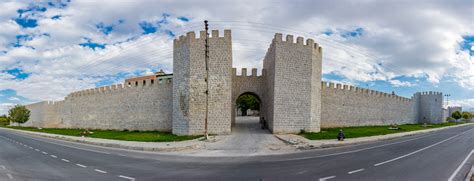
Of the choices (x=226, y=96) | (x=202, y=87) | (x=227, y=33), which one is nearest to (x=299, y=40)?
(x=227, y=33)

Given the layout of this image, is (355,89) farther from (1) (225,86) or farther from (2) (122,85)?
(2) (122,85)

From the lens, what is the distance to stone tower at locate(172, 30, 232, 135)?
2261 cm

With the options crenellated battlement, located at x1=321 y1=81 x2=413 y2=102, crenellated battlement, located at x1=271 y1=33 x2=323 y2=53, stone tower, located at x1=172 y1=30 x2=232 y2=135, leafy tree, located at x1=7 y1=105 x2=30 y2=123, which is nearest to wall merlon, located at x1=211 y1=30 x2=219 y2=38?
stone tower, located at x1=172 y1=30 x2=232 y2=135

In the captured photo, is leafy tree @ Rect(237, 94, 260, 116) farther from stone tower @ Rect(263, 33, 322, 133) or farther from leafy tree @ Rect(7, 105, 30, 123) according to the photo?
leafy tree @ Rect(7, 105, 30, 123)

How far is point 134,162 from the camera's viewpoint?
11609mm

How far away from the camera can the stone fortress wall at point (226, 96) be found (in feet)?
74.8

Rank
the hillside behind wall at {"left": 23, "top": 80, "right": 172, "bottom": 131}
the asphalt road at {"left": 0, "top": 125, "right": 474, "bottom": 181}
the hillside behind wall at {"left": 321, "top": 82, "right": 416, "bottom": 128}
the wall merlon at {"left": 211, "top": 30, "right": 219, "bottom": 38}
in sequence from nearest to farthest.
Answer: the asphalt road at {"left": 0, "top": 125, "right": 474, "bottom": 181}
the wall merlon at {"left": 211, "top": 30, "right": 219, "bottom": 38}
the hillside behind wall at {"left": 23, "top": 80, "right": 172, "bottom": 131}
the hillside behind wall at {"left": 321, "top": 82, "right": 416, "bottom": 128}

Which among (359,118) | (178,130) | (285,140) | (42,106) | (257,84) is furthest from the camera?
(42,106)

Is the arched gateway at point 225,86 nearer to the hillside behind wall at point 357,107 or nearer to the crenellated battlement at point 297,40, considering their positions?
the crenellated battlement at point 297,40

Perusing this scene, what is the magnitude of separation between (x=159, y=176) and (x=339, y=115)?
2556cm

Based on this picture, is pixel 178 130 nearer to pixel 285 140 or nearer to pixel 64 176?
pixel 285 140

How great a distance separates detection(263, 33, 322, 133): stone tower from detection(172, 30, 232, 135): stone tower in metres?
3.75

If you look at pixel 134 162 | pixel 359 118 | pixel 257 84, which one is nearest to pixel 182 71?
pixel 257 84

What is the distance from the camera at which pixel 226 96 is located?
2291cm
